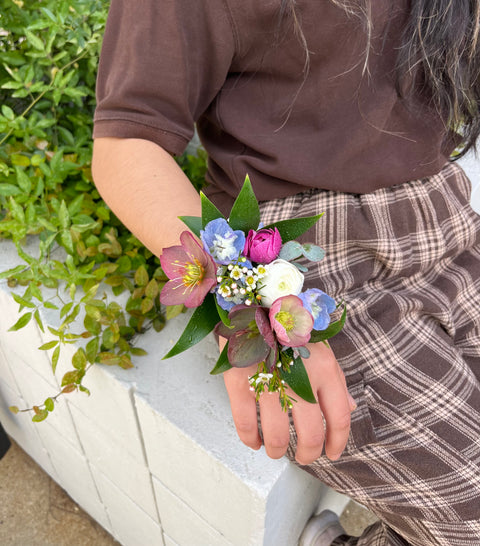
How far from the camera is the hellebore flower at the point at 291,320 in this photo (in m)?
Answer: 0.39

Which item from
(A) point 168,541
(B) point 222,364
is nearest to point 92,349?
(B) point 222,364

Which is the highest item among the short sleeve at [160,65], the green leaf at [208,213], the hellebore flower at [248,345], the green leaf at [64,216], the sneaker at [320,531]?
the short sleeve at [160,65]

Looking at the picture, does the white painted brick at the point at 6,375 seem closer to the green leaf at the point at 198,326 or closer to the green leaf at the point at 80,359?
the green leaf at the point at 80,359

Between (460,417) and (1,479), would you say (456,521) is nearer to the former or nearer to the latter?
(460,417)

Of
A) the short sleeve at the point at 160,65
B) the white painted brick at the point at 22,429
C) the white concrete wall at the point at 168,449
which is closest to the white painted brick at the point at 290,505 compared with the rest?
the white concrete wall at the point at 168,449

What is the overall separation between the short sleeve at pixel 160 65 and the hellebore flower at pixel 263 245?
27 cm

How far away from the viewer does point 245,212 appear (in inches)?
16.8

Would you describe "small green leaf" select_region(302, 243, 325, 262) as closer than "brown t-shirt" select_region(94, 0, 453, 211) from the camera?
Yes

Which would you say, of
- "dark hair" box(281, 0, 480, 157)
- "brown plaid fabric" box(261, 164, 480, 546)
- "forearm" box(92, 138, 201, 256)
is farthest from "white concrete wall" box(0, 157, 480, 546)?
"dark hair" box(281, 0, 480, 157)

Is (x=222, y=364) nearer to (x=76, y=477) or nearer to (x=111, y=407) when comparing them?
(x=111, y=407)

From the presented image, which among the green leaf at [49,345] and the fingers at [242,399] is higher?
the fingers at [242,399]

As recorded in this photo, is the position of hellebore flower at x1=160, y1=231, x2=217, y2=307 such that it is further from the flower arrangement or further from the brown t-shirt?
the brown t-shirt

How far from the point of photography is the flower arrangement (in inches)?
15.7

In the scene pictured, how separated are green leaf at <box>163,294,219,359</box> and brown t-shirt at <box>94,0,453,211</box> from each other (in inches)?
11.1
